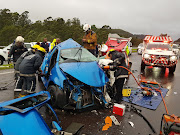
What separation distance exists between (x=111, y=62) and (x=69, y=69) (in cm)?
136

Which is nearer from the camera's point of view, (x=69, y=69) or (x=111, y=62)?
(x=69, y=69)

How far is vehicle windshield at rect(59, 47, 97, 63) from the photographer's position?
4258 millimetres

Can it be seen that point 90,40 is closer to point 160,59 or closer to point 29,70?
point 29,70

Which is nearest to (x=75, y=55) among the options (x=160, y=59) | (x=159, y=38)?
(x=160, y=59)

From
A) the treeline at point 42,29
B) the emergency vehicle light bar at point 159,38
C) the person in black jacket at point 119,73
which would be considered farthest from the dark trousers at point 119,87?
the treeline at point 42,29

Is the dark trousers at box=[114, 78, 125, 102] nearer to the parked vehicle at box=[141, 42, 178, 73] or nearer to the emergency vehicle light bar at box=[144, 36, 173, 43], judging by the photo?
the parked vehicle at box=[141, 42, 178, 73]

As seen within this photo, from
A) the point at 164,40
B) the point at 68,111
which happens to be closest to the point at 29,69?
the point at 68,111

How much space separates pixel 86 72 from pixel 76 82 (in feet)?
1.22

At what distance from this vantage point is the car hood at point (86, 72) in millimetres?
3631

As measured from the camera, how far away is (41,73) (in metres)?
4.53

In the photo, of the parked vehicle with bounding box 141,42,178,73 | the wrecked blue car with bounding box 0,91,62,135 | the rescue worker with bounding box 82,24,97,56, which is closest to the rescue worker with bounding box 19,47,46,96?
the wrecked blue car with bounding box 0,91,62,135

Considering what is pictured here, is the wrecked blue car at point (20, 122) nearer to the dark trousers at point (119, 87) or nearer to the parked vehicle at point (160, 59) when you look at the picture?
the dark trousers at point (119, 87)

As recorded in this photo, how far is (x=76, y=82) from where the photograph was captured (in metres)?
3.84

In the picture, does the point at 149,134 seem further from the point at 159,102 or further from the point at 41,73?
the point at 41,73
